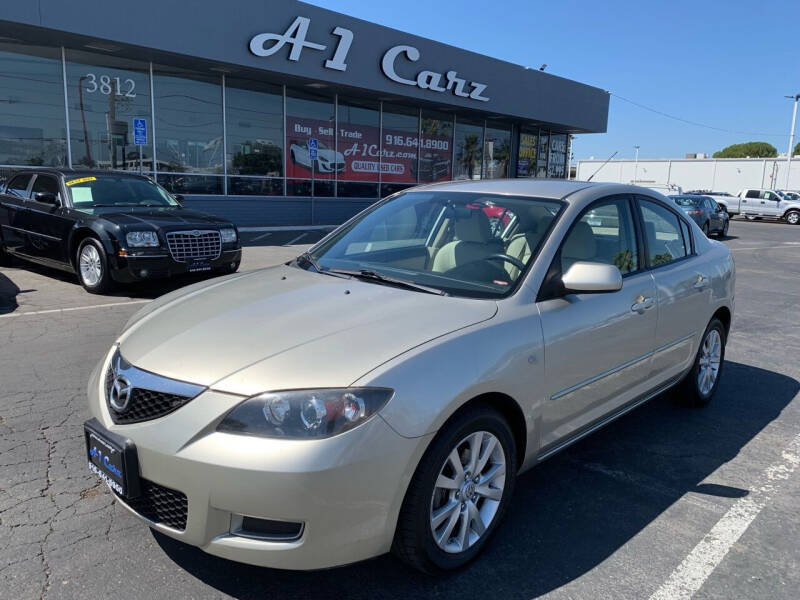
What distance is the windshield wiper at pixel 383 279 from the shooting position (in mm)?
3098

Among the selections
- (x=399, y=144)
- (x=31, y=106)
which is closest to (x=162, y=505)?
(x=31, y=106)

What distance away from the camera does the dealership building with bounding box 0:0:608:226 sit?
15.0 metres

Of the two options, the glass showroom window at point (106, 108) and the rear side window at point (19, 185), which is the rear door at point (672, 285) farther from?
the glass showroom window at point (106, 108)

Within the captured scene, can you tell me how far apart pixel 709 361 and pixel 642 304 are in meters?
1.52

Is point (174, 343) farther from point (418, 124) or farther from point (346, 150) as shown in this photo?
point (418, 124)

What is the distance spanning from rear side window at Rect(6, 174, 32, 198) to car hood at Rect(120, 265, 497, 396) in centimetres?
768

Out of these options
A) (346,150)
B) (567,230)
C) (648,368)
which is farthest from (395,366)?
(346,150)

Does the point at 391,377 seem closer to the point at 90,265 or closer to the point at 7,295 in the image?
the point at 90,265

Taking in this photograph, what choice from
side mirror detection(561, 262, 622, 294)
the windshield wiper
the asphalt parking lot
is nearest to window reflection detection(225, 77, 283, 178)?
the asphalt parking lot

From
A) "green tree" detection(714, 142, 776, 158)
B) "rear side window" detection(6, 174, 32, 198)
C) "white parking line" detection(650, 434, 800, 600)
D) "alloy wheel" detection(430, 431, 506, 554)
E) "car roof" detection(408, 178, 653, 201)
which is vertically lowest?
"white parking line" detection(650, 434, 800, 600)

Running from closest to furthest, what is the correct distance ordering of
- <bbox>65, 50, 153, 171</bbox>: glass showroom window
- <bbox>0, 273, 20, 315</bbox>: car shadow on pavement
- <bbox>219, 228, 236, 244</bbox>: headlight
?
1. <bbox>0, 273, 20, 315</bbox>: car shadow on pavement
2. <bbox>219, 228, 236, 244</bbox>: headlight
3. <bbox>65, 50, 153, 171</bbox>: glass showroom window

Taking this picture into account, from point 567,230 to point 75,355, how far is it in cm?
442

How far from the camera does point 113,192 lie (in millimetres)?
9000

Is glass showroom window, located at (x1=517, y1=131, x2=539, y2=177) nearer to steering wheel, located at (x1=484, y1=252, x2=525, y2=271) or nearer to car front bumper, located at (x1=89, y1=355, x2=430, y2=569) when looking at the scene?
steering wheel, located at (x1=484, y1=252, x2=525, y2=271)
